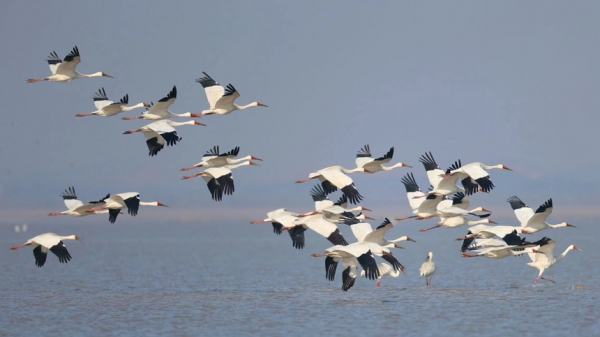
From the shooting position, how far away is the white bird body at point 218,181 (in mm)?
22344

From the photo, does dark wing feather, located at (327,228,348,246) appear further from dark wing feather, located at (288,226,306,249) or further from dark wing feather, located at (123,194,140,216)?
dark wing feather, located at (123,194,140,216)

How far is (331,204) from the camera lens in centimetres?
2398

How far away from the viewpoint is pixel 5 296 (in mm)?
27000

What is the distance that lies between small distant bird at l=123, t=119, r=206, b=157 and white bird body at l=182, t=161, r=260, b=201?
1.08 m

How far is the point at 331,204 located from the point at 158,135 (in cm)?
470

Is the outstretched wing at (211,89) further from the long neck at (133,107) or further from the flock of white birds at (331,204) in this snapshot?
the long neck at (133,107)

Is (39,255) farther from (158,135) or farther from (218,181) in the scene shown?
(218,181)

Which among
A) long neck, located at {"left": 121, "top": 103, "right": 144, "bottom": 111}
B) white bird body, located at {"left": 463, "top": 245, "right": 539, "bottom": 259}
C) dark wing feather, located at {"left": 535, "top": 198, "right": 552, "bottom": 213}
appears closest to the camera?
dark wing feather, located at {"left": 535, "top": 198, "right": 552, "bottom": 213}

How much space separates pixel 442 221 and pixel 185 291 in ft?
26.4

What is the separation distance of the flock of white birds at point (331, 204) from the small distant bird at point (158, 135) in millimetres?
14

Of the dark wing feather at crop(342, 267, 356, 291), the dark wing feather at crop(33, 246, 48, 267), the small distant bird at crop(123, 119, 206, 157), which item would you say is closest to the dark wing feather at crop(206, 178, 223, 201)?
the small distant bird at crop(123, 119, 206, 157)

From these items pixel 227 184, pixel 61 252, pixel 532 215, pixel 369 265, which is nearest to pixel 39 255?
pixel 61 252

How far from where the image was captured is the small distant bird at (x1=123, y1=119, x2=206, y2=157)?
22.7 m

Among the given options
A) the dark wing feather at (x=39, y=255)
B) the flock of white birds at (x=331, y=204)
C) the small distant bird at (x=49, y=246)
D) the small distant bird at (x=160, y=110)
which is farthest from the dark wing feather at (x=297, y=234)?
the dark wing feather at (x=39, y=255)
